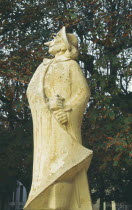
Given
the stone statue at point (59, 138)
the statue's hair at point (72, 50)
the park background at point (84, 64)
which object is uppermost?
the park background at point (84, 64)

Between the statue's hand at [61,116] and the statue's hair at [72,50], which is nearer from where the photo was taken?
the statue's hand at [61,116]

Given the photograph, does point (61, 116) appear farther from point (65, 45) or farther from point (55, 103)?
point (65, 45)

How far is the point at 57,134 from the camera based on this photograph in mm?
5332

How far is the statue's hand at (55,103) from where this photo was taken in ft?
17.6

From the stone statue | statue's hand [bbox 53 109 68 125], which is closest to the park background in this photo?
the stone statue

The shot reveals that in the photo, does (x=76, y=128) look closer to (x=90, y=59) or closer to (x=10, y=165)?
(x=90, y=59)

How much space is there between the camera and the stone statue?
508 centimetres

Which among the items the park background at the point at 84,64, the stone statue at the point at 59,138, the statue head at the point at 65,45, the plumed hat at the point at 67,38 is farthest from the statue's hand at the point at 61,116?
the park background at the point at 84,64

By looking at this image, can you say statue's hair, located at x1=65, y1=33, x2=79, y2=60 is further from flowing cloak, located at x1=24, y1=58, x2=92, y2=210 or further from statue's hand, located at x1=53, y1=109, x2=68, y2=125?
statue's hand, located at x1=53, y1=109, x2=68, y2=125

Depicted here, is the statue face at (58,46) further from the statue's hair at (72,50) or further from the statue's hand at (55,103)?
the statue's hand at (55,103)

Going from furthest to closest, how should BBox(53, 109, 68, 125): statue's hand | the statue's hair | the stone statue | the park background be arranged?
the park background, the statue's hair, BBox(53, 109, 68, 125): statue's hand, the stone statue

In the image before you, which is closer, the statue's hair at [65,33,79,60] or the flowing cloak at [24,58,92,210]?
the flowing cloak at [24,58,92,210]

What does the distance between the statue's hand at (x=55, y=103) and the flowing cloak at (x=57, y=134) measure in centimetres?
7

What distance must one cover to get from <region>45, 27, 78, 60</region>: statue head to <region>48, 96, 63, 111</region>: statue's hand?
76 cm
